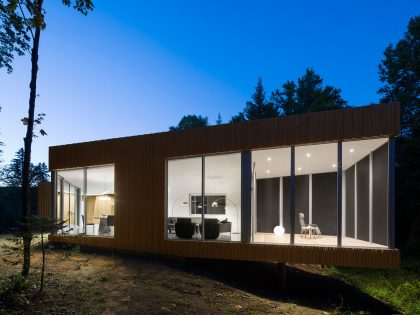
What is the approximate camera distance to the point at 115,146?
1107 cm

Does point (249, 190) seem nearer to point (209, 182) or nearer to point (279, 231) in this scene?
point (209, 182)

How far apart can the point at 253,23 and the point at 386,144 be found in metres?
62.5

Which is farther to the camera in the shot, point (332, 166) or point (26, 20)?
point (332, 166)

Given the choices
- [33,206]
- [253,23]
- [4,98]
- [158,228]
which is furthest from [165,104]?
[158,228]

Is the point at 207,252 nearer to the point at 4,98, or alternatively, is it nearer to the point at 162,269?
the point at 162,269

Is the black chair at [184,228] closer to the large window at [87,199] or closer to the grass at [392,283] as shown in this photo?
the large window at [87,199]

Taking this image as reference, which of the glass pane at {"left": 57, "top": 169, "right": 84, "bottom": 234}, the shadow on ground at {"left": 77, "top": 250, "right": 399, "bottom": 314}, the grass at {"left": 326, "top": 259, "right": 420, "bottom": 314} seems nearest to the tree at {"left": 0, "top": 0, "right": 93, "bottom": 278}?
the shadow on ground at {"left": 77, "top": 250, "right": 399, "bottom": 314}

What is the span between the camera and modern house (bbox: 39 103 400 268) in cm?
755

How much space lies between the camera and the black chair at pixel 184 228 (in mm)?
9547

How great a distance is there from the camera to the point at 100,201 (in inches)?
466

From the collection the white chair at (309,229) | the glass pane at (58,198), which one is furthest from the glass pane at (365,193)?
the glass pane at (58,198)

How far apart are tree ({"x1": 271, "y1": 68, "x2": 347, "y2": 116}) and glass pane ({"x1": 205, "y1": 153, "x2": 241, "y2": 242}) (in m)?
20.3

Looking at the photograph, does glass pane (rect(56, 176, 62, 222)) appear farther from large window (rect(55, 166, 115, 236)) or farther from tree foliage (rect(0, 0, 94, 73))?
tree foliage (rect(0, 0, 94, 73))

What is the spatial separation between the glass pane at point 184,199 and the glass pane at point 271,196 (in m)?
1.59
